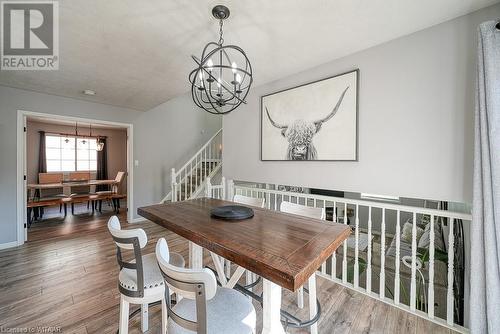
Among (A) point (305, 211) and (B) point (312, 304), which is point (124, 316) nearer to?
(B) point (312, 304)

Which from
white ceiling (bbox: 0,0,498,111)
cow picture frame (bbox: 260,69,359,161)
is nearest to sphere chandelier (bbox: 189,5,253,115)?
white ceiling (bbox: 0,0,498,111)

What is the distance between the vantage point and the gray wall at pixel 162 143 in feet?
15.3

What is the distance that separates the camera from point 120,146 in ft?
25.5

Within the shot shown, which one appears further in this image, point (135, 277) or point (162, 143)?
point (162, 143)

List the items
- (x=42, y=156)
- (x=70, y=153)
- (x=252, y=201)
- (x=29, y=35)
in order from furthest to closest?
(x=70, y=153)
(x=42, y=156)
(x=252, y=201)
(x=29, y=35)

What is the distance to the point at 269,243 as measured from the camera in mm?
1154

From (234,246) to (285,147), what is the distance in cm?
200

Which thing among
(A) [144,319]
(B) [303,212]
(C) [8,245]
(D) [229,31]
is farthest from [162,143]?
(B) [303,212]

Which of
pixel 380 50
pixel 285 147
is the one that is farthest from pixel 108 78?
pixel 380 50

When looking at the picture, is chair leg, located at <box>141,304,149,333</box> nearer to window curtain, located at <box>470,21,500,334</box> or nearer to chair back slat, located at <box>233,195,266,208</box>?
chair back slat, located at <box>233,195,266,208</box>

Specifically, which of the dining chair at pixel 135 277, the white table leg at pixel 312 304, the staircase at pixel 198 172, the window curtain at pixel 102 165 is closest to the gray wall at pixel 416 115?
the white table leg at pixel 312 304

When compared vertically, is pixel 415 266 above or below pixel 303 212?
below

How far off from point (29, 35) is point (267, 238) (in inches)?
109

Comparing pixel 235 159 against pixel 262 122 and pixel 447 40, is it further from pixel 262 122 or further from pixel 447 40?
pixel 447 40
